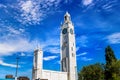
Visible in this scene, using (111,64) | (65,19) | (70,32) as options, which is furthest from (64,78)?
(111,64)

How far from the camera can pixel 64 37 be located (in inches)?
5032

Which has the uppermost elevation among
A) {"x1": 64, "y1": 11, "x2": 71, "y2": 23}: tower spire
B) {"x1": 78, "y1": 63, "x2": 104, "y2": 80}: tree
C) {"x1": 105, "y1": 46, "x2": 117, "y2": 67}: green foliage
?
{"x1": 64, "y1": 11, "x2": 71, "y2": 23}: tower spire

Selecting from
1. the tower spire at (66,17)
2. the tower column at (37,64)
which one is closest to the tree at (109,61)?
the tower column at (37,64)

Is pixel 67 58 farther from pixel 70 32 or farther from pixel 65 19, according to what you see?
pixel 65 19

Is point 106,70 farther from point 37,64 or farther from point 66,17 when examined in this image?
point 66,17

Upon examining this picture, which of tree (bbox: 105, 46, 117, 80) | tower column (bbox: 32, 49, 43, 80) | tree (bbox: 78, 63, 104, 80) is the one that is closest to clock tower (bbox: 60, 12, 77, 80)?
tower column (bbox: 32, 49, 43, 80)

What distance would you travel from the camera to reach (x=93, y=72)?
7956 cm

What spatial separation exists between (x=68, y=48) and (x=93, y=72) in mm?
43382

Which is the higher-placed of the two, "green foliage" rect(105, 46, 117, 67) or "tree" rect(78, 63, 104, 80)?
"green foliage" rect(105, 46, 117, 67)

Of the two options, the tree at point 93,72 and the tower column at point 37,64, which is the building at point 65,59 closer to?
the tower column at point 37,64

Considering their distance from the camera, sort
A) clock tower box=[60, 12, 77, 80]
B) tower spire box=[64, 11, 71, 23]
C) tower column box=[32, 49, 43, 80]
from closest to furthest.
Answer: tower column box=[32, 49, 43, 80], clock tower box=[60, 12, 77, 80], tower spire box=[64, 11, 71, 23]

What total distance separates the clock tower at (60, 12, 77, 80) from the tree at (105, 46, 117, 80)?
45.0 meters

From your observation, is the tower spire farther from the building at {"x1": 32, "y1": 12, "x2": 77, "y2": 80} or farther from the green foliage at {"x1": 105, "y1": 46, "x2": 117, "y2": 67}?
the green foliage at {"x1": 105, "y1": 46, "x2": 117, "y2": 67}

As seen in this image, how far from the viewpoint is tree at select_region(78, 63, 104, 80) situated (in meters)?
77.8
